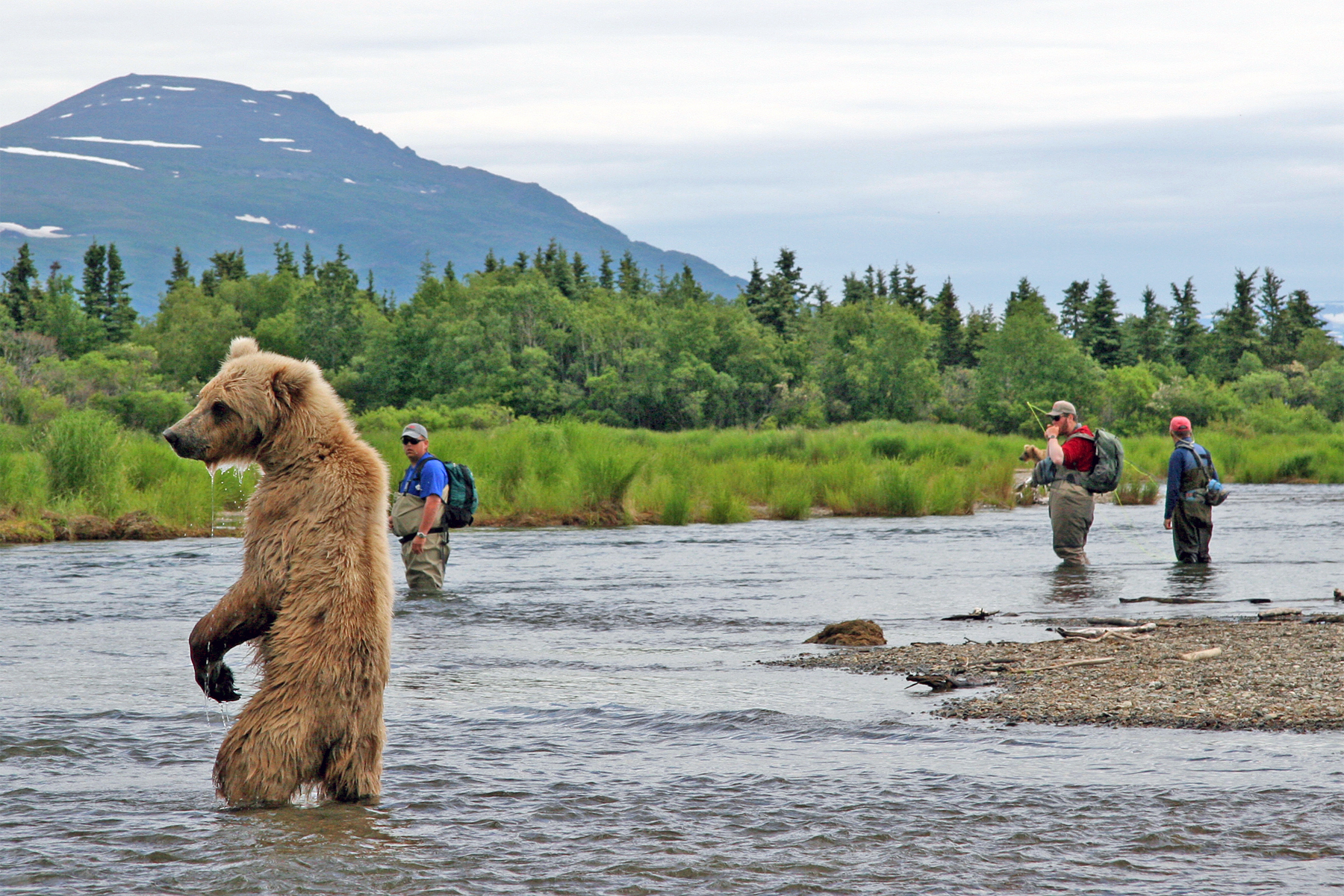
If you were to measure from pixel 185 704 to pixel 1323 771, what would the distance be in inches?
234

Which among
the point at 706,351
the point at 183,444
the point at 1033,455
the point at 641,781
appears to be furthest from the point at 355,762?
the point at 706,351

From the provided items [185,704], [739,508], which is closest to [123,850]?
[185,704]

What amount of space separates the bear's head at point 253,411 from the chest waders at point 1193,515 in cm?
1254

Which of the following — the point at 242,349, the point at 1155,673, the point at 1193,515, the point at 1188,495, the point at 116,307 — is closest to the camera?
the point at 242,349

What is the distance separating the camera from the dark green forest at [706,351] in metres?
71.3

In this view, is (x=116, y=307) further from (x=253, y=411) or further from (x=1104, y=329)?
(x=253, y=411)

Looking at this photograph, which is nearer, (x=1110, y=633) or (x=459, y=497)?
(x=1110, y=633)

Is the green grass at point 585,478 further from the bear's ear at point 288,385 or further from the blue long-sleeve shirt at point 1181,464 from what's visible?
the bear's ear at point 288,385

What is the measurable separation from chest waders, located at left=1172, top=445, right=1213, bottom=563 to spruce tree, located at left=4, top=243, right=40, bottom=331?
2686 inches

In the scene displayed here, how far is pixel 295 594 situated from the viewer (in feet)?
14.7

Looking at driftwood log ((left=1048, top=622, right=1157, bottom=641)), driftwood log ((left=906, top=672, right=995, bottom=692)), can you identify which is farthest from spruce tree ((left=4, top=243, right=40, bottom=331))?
driftwood log ((left=906, top=672, right=995, bottom=692))

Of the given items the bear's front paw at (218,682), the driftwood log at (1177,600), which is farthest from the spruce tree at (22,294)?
the bear's front paw at (218,682)

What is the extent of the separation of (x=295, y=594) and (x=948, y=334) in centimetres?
8961

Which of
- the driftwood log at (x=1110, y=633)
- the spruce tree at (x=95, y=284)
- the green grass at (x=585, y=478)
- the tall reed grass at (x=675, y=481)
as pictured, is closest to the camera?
the driftwood log at (x=1110, y=633)
